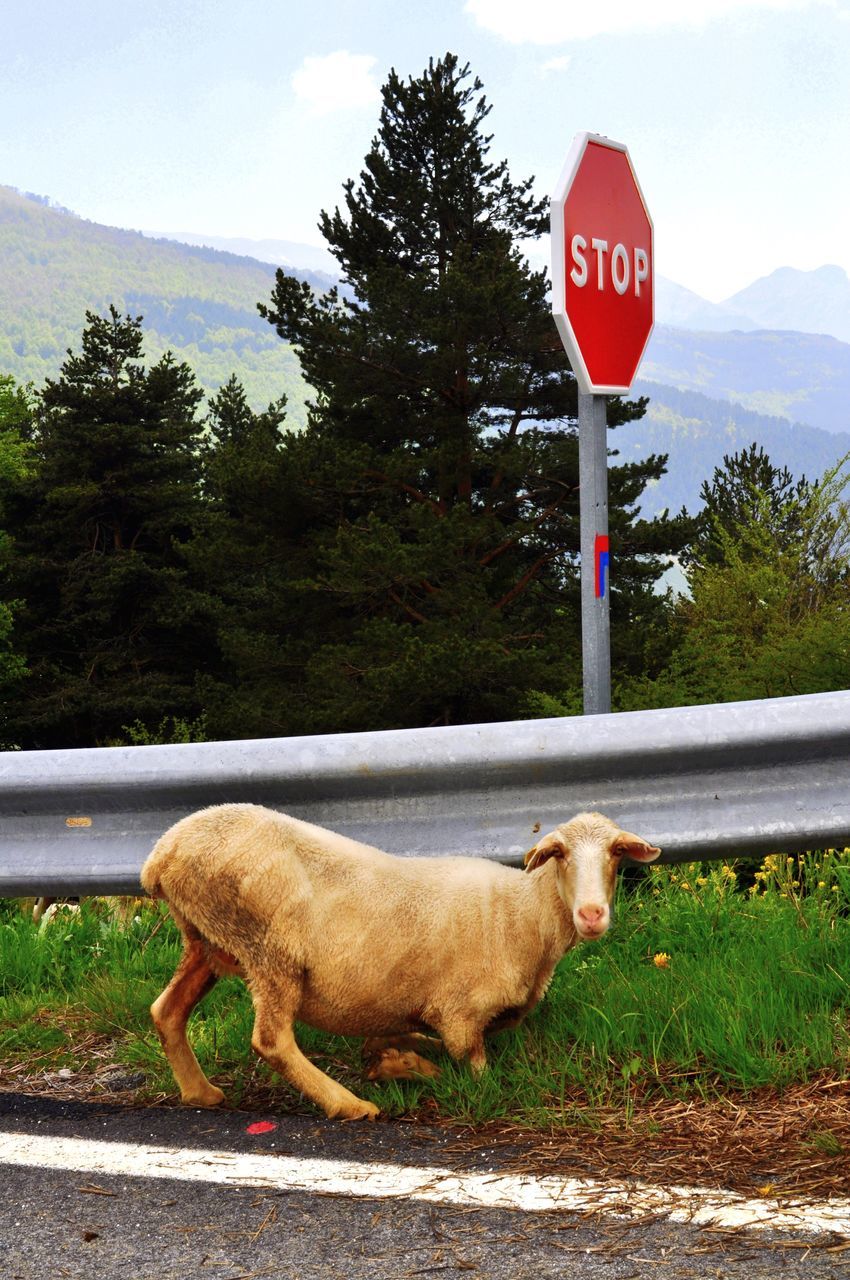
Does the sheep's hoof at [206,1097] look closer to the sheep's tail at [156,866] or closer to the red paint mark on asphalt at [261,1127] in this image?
the red paint mark on asphalt at [261,1127]

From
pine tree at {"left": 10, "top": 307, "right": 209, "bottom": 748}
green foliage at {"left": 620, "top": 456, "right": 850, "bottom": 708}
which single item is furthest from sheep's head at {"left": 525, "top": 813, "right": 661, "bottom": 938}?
pine tree at {"left": 10, "top": 307, "right": 209, "bottom": 748}

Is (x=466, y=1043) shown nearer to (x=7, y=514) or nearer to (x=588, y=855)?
(x=588, y=855)

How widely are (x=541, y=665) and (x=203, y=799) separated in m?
25.0

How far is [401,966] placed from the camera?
2.62 meters

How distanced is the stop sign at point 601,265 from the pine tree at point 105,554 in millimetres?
37369

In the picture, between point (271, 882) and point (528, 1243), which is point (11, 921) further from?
point (528, 1243)

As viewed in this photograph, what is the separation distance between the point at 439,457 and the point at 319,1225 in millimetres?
28778

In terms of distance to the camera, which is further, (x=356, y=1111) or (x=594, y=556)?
(x=594, y=556)

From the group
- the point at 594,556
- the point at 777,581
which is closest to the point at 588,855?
the point at 594,556

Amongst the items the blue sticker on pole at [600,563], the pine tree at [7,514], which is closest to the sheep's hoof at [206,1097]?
the blue sticker on pole at [600,563]

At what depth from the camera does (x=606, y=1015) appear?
9.31 ft

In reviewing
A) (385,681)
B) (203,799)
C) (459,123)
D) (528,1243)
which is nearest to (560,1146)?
(528,1243)

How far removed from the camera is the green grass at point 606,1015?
8.66 ft

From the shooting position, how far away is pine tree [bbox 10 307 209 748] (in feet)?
137
